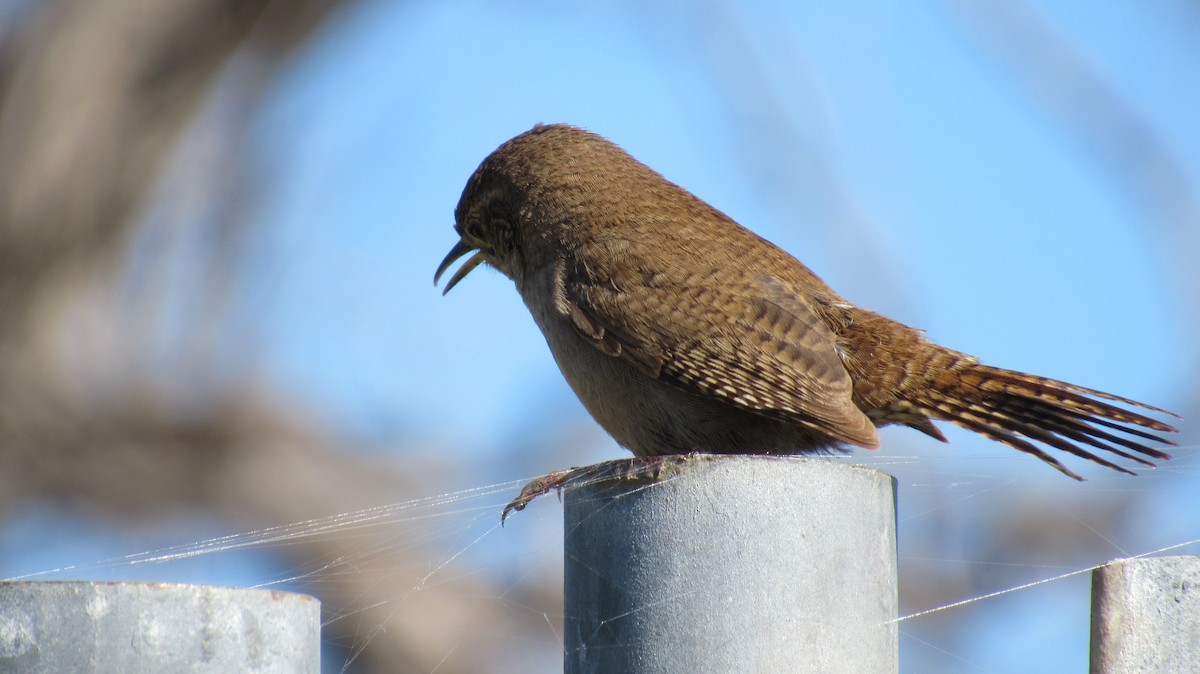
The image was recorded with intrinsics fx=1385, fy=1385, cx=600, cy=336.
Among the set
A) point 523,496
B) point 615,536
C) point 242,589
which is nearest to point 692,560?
point 615,536

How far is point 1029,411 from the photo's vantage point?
3316mm

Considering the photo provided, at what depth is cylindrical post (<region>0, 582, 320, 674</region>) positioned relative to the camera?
1714 mm

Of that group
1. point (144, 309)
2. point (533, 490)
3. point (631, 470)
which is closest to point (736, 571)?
point (631, 470)

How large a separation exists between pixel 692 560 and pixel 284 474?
587 cm

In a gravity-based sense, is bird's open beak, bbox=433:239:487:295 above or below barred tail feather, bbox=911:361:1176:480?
above

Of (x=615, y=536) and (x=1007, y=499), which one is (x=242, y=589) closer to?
(x=615, y=536)

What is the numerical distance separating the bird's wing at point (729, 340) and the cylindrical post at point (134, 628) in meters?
1.62

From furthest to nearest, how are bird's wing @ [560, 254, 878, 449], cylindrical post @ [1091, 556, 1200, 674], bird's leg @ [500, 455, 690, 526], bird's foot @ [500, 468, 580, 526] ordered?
bird's wing @ [560, 254, 878, 449] < bird's foot @ [500, 468, 580, 526] < bird's leg @ [500, 455, 690, 526] < cylindrical post @ [1091, 556, 1200, 674]

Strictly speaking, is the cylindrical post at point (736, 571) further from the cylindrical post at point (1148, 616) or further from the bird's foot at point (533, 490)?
the bird's foot at point (533, 490)

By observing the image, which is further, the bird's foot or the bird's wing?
the bird's wing

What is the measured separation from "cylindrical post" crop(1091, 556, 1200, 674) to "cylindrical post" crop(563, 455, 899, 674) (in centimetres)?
33

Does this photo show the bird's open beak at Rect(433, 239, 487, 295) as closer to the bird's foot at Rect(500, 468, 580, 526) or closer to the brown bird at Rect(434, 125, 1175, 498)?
the brown bird at Rect(434, 125, 1175, 498)

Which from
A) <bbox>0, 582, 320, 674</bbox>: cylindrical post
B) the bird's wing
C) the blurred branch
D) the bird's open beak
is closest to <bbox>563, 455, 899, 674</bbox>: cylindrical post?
<bbox>0, 582, 320, 674</bbox>: cylindrical post

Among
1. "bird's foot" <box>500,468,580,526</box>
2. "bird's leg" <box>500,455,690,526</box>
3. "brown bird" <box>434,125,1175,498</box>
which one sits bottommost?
"bird's foot" <box>500,468,580,526</box>
